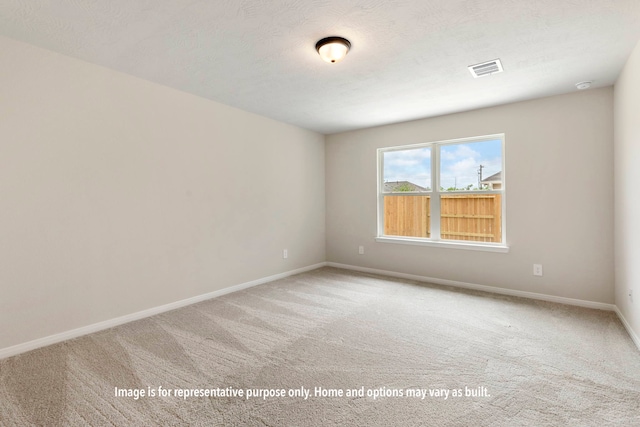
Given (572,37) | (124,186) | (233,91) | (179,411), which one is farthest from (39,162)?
(572,37)

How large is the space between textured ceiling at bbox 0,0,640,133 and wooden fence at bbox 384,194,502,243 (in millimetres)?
1367

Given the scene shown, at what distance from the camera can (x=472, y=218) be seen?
4082mm

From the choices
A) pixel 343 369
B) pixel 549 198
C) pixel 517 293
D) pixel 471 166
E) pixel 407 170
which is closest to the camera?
pixel 343 369

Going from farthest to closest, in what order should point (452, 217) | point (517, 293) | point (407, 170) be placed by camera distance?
point (407, 170) → point (452, 217) → point (517, 293)

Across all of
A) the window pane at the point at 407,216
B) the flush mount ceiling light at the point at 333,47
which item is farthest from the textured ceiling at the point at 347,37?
the window pane at the point at 407,216

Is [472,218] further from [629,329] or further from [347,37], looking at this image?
[347,37]

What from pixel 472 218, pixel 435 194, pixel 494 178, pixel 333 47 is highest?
pixel 333 47

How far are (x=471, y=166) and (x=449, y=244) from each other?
1.10 meters

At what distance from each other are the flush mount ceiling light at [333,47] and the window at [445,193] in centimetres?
251

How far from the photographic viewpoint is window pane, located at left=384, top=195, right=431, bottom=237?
14.7 ft

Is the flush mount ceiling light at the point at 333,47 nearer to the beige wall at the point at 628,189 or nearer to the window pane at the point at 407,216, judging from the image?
the beige wall at the point at 628,189

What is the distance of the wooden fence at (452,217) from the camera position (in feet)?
12.9

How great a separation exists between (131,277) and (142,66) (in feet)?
6.46

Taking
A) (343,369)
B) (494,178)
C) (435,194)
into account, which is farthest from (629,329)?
(343,369)
